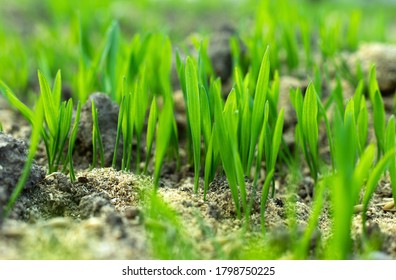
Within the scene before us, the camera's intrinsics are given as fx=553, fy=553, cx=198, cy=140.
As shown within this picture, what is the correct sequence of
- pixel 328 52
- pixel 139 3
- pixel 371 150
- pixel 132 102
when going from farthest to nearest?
pixel 139 3 → pixel 328 52 → pixel 132 102 → pixel 371 150

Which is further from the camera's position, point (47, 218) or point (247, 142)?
point (247, 142)

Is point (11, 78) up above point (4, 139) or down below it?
above

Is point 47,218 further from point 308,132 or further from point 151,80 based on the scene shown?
point 151,80

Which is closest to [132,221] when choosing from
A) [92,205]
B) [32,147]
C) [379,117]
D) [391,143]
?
[92,205]

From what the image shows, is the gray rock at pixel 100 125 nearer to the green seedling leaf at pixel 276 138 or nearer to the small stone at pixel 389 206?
the green seedling leaf at pixel 276 138

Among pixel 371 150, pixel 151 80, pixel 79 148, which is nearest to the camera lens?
pixel 371 150

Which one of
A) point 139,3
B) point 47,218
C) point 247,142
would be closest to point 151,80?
point 247,142
